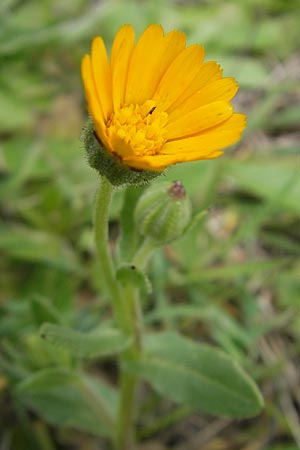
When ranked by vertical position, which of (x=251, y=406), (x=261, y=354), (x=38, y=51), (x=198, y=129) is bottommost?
(x=261, y=354)

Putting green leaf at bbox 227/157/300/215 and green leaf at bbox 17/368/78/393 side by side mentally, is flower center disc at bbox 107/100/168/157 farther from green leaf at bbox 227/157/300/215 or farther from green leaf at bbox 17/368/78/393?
→ green leaf at bbox 227/157/300/215

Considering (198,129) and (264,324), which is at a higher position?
(198,129)

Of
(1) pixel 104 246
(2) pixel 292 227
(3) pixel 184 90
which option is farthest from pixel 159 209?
(2) pixel 292 227

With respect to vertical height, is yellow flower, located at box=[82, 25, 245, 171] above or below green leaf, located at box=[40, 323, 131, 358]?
above

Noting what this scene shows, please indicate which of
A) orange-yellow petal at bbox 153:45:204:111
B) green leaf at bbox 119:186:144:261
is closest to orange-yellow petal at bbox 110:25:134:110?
orange-yellow petal at bbox 153:45:204:111

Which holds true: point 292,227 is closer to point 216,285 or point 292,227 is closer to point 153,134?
point 216,285

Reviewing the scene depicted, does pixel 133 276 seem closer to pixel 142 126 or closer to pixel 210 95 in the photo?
pixel 142 126
